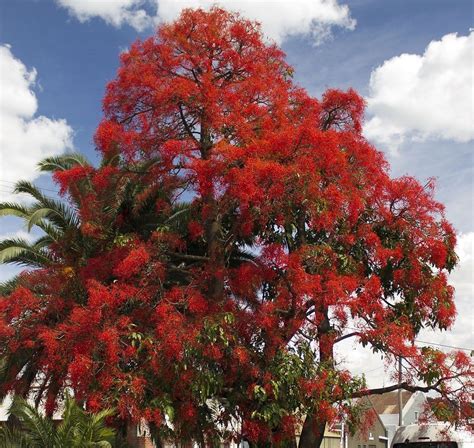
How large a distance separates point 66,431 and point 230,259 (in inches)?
268

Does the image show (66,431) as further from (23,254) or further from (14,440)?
(23,254)

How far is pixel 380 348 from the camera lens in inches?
538

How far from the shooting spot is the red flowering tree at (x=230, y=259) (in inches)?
516

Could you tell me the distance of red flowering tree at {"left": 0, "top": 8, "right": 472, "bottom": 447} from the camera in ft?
43.0

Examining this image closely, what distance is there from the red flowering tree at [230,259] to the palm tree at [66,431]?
1.44 m

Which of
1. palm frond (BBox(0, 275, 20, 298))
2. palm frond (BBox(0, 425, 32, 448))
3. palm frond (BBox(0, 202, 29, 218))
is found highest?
palm frond (BBox(0, 202, 29, 218))

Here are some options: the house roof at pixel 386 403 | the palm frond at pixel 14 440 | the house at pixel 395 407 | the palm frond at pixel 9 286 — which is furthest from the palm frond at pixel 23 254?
the house roof at pixel 386 403

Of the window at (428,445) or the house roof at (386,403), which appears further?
the house roof at (386,403)

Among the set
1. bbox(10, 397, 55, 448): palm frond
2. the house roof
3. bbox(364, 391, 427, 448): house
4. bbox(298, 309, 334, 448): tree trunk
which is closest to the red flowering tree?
bbox(298, 309, 334, 448): tree trunk

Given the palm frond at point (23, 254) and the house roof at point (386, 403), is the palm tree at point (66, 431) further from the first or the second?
the house roof at point (386, 403)

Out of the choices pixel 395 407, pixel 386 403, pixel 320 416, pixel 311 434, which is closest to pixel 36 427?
pixel 320 416

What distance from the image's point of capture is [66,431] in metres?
10.9

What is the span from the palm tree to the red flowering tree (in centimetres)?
144

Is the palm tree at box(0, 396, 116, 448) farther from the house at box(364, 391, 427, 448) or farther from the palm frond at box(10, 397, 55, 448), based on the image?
the house at box(364, 391, 427, 448)
